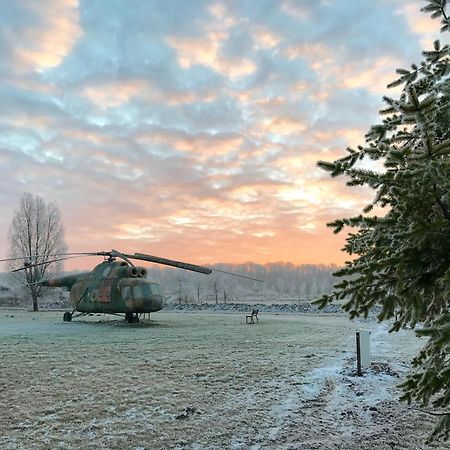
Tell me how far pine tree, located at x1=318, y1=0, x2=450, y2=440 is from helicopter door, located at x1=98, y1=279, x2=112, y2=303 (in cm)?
1919

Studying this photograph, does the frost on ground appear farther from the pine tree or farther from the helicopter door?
the helicopter door

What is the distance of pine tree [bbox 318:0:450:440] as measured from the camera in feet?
8.96

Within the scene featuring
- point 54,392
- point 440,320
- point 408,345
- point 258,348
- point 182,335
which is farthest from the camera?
point 182,335

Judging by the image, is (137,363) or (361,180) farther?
(137,363)

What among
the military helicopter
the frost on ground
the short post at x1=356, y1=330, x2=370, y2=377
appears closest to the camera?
the frost on ground

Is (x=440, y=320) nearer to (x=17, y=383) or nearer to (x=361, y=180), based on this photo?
(x=361, y=180)

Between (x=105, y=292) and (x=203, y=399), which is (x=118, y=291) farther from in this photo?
(x=203, y=399)

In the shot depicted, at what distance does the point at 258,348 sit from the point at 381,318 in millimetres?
10030

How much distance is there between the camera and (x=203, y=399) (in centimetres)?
747

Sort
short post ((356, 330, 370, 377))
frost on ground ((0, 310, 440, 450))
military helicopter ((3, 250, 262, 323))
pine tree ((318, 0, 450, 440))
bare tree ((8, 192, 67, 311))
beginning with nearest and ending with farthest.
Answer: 1. pine tree ((318, 0, 450, 440))
2. frost on ground ((0, 310, 440, 450))
3. short post ((356, 330, 370, 377))
4. military helicopter ((3, 250, 262, 323))
5. bare tree ((8, 192, 67, 311))

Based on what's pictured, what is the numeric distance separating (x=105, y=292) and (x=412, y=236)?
20365 millimetres

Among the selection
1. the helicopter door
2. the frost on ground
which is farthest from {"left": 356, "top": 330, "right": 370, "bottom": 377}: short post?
the helicopter door

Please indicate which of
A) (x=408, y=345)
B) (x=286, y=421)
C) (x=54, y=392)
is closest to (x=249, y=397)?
(x=286, y=421)

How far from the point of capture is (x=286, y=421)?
6.41m
